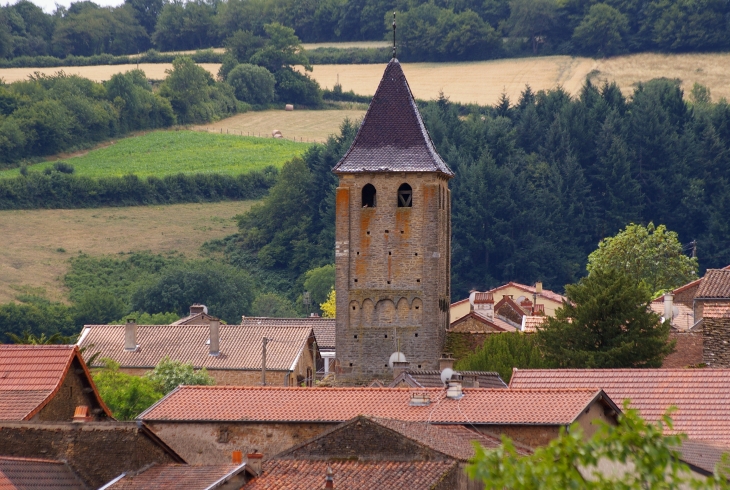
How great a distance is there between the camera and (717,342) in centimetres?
4153

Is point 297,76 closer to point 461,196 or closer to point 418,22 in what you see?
point 418,22

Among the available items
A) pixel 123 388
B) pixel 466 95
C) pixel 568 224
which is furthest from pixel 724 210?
pixel 123 388

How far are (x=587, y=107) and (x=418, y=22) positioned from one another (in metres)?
28.3

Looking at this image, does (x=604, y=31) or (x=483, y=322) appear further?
(x=604, y=31)

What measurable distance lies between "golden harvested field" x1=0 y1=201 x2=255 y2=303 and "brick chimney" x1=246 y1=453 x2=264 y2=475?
70.1m

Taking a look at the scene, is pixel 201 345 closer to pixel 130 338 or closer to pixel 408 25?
pixel 130 338

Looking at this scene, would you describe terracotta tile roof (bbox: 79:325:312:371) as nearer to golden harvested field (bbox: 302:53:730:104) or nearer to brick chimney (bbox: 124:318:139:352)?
brick chimney (bbox: 124:318:139:352)

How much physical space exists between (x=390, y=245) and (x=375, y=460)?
109 feet

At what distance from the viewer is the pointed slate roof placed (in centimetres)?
6128

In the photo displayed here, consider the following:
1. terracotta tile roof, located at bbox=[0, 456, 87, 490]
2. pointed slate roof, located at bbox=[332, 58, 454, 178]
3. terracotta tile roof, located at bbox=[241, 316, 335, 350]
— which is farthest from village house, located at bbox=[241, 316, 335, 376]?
terracotta tile roof, located at bbox=[0, 456, 87, 490]

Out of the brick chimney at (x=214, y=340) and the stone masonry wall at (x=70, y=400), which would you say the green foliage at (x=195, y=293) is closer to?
the brick chimney at (x=214, y=340)

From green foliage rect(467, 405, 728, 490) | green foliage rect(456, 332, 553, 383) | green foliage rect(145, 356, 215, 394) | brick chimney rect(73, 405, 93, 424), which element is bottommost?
green foliage rect(145, 356, 215, 394)

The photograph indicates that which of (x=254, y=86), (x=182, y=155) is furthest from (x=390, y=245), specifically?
(x=254, y=86)

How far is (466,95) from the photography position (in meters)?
130
